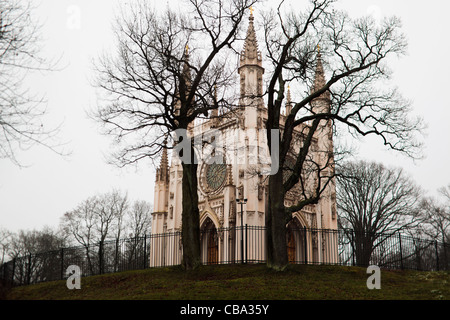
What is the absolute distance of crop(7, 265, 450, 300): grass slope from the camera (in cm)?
1135

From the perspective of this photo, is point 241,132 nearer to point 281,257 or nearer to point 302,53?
point 302,53

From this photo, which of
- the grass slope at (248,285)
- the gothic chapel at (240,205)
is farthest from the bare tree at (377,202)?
the grass slope at (248,285)

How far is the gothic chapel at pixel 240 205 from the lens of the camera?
87.8 ft

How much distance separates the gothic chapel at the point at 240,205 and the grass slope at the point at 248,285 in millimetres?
9358

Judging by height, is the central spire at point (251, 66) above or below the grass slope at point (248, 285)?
above

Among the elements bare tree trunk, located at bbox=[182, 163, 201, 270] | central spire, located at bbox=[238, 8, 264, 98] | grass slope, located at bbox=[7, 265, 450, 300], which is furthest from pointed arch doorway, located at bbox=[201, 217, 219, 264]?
bare tree trunk, located at bbox=[182, 163, 201, 270]

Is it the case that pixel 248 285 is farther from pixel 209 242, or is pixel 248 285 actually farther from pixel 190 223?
pixel 209 242

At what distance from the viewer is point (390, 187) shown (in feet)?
111

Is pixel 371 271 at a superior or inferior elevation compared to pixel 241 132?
inferior

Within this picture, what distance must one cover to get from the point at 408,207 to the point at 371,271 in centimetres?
2004

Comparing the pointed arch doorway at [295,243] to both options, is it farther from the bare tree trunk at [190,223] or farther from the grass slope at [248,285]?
the bare tree trunk at [190,223]

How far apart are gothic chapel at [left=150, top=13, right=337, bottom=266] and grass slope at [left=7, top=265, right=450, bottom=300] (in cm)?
936

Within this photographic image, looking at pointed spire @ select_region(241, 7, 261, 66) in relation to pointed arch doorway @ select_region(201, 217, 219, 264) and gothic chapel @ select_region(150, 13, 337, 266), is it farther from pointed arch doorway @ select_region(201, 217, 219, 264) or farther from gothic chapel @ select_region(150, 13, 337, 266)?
pointed arch doorway @ select_region(201, 217, 219, 264)
